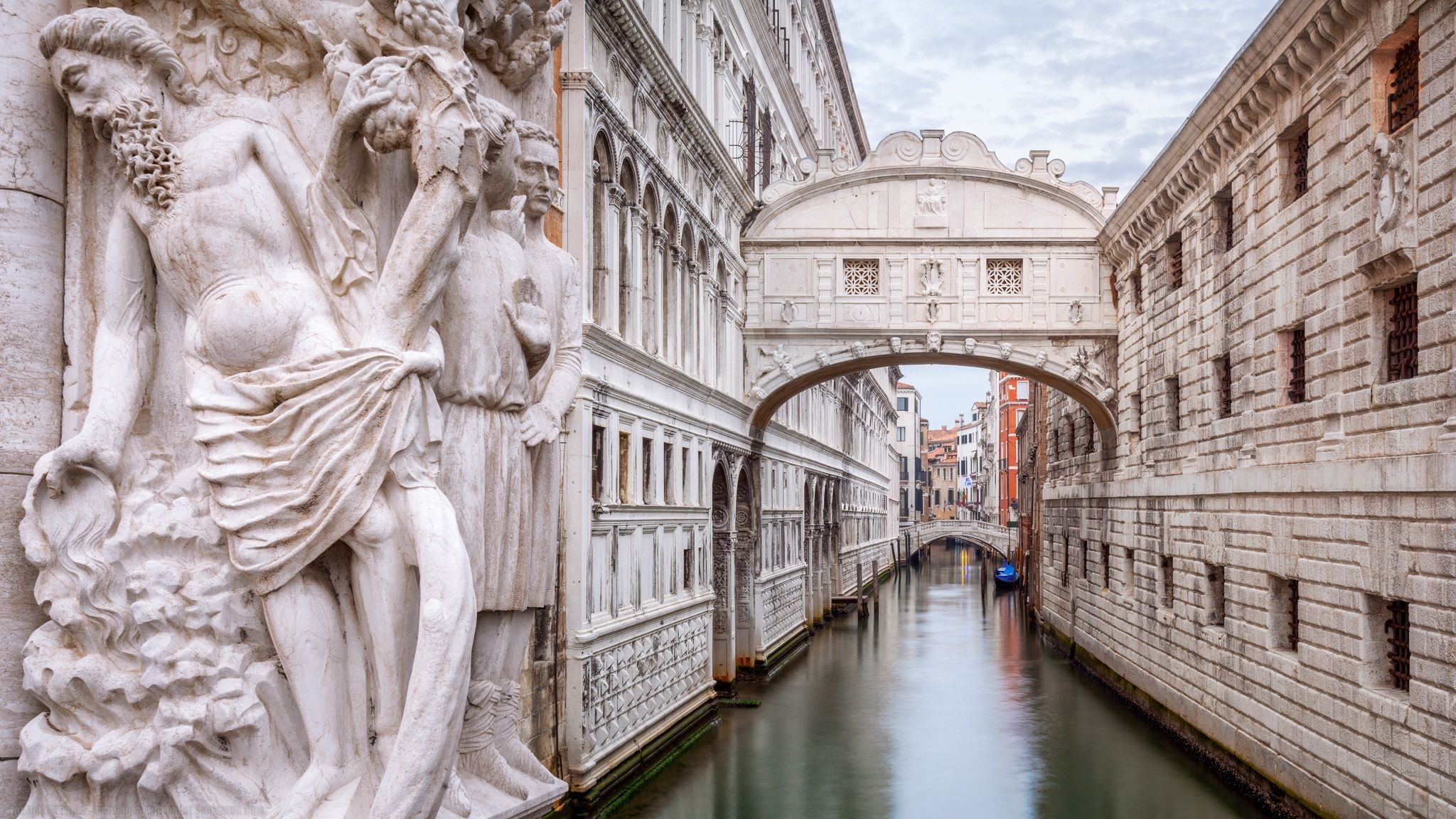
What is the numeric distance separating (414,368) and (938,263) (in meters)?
19.7

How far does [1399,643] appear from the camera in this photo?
11.5m

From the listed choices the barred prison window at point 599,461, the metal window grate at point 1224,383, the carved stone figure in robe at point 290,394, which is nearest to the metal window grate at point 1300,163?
the metal window grate at point 1224,383

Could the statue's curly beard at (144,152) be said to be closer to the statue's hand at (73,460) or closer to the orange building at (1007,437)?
the statue's hand at (73,460)

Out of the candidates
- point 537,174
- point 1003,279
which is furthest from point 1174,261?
point 537,174

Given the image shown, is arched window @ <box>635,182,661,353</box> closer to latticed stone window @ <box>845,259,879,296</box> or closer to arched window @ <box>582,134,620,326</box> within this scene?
arched window @ <box>582,134,620,326</box>

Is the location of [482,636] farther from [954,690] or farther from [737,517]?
[954,690]

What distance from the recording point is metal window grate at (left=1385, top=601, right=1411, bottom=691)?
11.4 m

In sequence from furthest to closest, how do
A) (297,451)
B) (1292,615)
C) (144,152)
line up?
1. (1292,615)
2. (144,152)
3. (297,451)

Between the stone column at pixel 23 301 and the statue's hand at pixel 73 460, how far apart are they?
15 centimetres

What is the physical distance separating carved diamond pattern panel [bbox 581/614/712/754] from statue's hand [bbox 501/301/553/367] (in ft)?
31.8

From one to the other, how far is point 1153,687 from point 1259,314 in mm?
7212

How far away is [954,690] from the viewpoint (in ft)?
78.6

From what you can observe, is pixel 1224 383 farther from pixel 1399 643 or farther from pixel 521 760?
pixel 521 760

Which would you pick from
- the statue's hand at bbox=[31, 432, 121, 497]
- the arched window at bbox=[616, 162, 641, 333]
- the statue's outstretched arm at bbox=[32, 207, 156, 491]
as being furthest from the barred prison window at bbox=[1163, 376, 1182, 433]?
the statue's hand at bbox=[31, 432, 121, 497]
